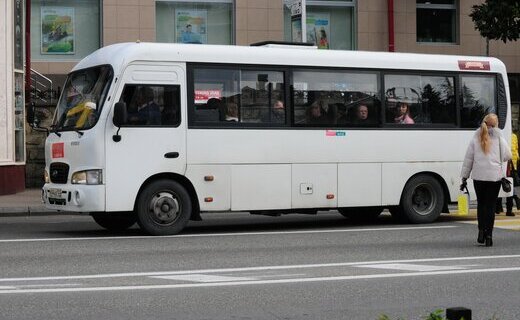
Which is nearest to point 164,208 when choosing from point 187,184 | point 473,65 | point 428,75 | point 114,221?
point 187,184

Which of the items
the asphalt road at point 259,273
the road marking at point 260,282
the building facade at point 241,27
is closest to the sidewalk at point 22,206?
the building facade at point 241,27

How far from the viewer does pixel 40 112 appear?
81.9 feet

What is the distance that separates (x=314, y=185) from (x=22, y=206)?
6807 mm

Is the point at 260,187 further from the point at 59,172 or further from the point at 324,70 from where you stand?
the point at 59,172

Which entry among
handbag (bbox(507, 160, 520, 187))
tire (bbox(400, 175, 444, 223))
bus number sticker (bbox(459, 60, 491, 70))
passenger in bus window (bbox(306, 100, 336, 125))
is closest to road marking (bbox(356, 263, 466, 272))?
passenger in bus window (bbox(306, 100, 336, 125))

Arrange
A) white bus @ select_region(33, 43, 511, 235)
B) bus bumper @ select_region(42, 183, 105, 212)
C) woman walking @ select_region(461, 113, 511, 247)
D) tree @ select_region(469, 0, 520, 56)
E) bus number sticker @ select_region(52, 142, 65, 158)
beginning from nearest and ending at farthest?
woman walking @ select_region(461, 113, 511, 247)
bus bumper @ select_region(42, 183, 105, 212)
white bus @ select_region(33, 43, 511, 235)
bus number sticker @ select_region(52, 142, 65, 158)
tree @ select_region(469, 0, 520, 56)

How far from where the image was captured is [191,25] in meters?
28.2

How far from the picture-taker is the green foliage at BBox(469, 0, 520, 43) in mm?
24531

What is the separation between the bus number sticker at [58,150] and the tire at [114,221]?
1.14 meters

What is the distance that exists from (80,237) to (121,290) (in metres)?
5.51

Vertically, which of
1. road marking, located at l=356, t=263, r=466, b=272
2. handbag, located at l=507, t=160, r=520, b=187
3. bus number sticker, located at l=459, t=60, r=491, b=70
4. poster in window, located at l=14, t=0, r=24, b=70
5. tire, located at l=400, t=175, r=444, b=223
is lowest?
road marking, located at l=356, t=263, r=466, b=272

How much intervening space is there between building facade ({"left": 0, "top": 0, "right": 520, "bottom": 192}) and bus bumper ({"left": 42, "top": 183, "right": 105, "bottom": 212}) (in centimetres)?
1033

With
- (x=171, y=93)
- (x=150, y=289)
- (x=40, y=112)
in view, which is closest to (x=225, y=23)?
(x=40, y=112)

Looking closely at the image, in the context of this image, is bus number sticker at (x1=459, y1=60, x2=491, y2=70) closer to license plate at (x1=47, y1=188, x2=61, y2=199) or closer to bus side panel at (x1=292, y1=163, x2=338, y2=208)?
bus side panel at (x1=292, y1=163, x2=338, y2=208)
